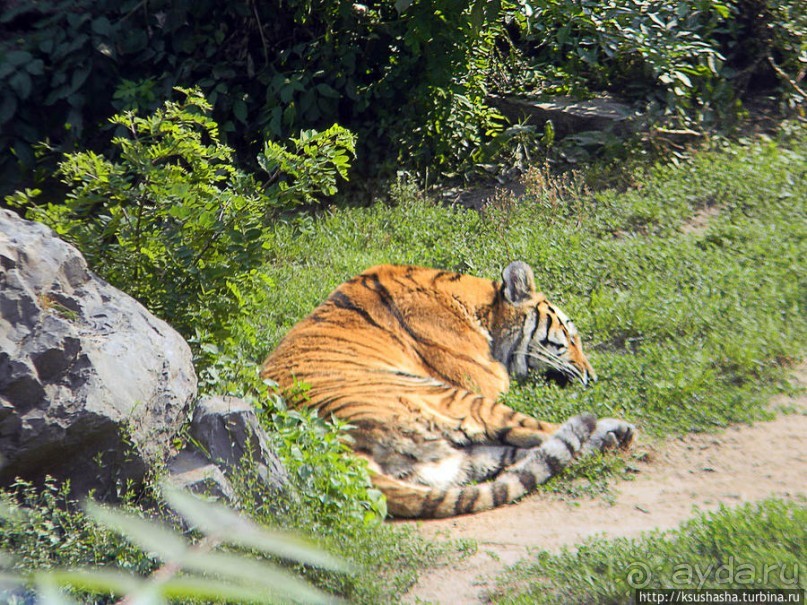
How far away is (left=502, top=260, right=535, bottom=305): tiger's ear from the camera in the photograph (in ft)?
19.3

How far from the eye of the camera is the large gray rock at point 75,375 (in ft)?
11.9

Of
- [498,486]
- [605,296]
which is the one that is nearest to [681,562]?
[498,486]

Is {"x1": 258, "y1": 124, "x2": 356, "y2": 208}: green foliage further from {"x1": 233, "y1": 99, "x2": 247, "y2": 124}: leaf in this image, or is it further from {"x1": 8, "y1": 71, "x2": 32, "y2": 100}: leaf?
{"x1": 8, "y1": 71, "x2": 32, "y2": 100}: leaf

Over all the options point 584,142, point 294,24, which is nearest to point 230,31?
point 294,24

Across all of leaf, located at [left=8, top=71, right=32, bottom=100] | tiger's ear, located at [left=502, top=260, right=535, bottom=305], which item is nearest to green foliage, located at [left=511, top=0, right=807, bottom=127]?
tiger's ear, located at [left=502, top=260, right=535, bottom=305]

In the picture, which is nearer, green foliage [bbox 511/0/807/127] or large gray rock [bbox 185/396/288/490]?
large gray rock [bbox 185/396/288/490]

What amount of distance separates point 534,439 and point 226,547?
1.98m

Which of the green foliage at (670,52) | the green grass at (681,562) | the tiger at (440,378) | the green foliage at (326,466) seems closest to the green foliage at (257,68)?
the green foliage at (670,52)

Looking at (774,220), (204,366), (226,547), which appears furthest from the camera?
(774,220)

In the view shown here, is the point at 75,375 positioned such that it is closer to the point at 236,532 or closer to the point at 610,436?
the point at 610,436

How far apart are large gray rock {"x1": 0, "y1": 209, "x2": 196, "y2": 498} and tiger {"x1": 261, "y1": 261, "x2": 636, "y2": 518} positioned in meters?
0.99

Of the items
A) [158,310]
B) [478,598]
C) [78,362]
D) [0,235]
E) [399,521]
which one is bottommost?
[399,521]

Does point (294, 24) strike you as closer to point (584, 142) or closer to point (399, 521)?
point (584, 142)

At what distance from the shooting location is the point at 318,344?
17.2ft
